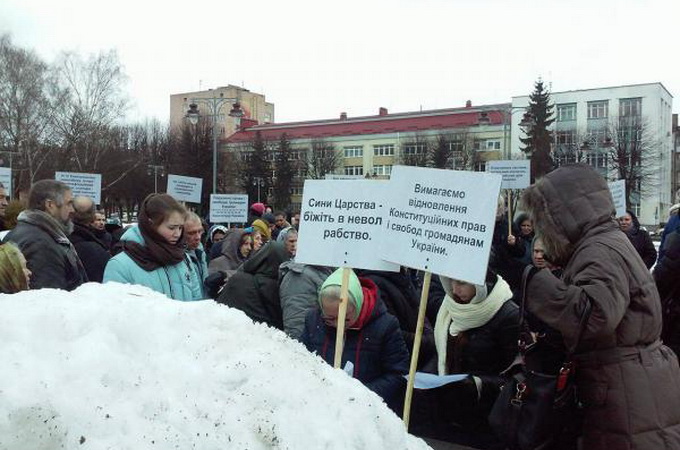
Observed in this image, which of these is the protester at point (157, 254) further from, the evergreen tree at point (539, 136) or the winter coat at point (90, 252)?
the evergreen tree at point (539, 136)

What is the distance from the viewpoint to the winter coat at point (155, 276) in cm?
386

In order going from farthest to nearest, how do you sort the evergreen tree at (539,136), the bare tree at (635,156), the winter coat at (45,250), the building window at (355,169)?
the building window at (355,169) < the evergreen tree at (539,136) < the bare tree at (635,156) < the winter coat at (45,250)

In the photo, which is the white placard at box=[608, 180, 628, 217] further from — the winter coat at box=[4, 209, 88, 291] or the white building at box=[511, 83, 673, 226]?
the white building at box=[511, 83, 673, 226]

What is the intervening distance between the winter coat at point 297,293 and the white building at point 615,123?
62004 millimetres

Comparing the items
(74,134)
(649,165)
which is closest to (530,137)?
(649,165)

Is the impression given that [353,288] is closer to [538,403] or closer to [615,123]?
[538,403]

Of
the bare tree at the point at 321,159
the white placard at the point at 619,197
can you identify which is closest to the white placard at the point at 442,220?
the white placard at the point at 619,197

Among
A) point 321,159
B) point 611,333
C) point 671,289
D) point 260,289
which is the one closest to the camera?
point 611,333

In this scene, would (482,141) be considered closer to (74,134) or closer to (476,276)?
(74,134)

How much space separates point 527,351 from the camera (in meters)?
2.90

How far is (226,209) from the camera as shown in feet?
41.5

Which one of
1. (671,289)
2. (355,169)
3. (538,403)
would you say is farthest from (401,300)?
(355,169)

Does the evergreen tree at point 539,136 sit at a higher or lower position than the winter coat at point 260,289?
higher

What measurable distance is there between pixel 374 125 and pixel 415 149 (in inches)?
423
